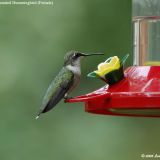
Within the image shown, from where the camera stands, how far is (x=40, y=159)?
9406 millimetres

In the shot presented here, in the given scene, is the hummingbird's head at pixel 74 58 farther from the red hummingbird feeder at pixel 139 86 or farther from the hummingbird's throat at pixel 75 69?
the red hummingbird feeder at pixel 139 86

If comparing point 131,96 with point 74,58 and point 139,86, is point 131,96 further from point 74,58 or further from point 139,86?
point 74,58

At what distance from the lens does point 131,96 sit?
5.38 meters

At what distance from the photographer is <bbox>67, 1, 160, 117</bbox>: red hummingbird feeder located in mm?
5363

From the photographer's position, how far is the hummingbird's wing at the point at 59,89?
6277 mm

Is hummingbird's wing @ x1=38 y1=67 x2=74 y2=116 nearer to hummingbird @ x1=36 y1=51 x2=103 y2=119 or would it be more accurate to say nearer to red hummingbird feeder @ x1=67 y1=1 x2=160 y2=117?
hummingbird @ x1=36 y1=51 x2=103 y2=119

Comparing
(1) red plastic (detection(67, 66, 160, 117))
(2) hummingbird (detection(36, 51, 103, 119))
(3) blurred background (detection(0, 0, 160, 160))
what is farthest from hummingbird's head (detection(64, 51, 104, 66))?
(3) blurred background (detection(0, 0, 160, 160))

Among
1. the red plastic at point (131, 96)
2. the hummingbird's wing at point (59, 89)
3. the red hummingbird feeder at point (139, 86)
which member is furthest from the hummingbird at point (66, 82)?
the red plastic at point (131, 96)

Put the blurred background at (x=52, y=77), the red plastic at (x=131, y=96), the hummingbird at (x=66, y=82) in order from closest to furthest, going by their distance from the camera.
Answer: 1. the red plastic at (x=131, y=96)
2. the hummingbird at (x=66, y=82)
3. the blurred background at (x=52, y=77)

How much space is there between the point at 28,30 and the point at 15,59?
0.91 feet

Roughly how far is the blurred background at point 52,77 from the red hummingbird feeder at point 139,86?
243cm

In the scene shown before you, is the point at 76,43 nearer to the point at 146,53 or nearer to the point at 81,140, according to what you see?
the point at 81,140

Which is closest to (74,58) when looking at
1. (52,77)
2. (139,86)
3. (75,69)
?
(75,69)

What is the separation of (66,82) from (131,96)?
100 centimetres
